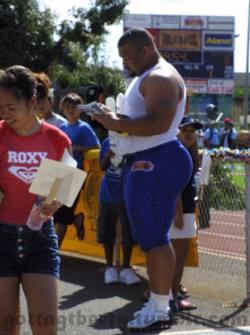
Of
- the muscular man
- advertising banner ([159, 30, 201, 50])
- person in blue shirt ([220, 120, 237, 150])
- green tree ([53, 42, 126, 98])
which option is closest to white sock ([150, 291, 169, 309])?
the muscular man

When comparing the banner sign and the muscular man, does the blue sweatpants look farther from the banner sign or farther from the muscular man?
the banner sign

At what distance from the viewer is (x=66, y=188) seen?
2.69m

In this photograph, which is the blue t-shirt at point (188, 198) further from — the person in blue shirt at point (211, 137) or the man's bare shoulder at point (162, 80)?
the person in blue shirt at point (211, 137)

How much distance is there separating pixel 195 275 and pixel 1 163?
3554 millimetres

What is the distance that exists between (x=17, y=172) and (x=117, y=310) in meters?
2.12

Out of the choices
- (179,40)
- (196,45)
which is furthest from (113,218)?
(196,45)

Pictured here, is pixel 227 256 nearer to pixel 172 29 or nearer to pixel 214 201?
pixel 214 201

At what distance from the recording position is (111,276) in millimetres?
5348

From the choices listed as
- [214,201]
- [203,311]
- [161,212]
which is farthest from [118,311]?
[214,201]

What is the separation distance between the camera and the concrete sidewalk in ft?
13.1

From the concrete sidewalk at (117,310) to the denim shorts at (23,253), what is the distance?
4.45 ft

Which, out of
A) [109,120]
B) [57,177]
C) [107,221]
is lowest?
[107,221]

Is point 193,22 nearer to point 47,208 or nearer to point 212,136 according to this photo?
point 212,136

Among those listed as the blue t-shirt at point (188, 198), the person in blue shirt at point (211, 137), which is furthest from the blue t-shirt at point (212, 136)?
the blue t-shirt at point (188, 198)
